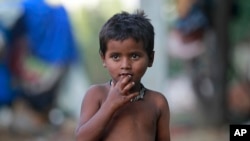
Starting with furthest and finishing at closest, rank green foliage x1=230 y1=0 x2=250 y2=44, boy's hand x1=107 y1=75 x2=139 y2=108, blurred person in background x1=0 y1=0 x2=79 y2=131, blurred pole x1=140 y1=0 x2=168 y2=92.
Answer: green foliage x1=230 y1=0 x2=250 y2=44, blurred person in background x1=0 y1=0 x2=79 y2=131, blurred pole x1=140 y1=0 x2=168 y2=92, boy's hand x1=107 y1=75 x2=139 y2=108

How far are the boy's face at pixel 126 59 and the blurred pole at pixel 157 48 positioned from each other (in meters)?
5.20

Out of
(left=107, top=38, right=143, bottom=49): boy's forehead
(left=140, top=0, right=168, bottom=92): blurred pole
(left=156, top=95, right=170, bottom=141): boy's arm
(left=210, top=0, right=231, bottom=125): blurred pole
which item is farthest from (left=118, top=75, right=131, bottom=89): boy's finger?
(left=210, top=0, right=231, bottom=125): blurred pole

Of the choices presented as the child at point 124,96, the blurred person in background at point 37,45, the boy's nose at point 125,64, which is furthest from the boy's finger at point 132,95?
the blurred person in background at point 37,45

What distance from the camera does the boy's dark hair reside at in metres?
2.99

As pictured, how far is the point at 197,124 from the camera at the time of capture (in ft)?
30.1

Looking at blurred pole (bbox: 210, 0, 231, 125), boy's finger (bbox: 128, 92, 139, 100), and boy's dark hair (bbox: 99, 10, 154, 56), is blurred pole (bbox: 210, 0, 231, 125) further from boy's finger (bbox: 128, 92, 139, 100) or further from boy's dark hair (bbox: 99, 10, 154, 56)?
boy's finger (bbox: 128, 92, 139, 100)

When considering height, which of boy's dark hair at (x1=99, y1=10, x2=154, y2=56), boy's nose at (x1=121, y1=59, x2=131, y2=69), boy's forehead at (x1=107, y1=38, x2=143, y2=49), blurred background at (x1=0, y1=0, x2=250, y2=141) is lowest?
blurred background at (x1=0, y1=0, x2=250, y2=141)

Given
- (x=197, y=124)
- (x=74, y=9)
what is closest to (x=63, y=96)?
(x=74, y=9)

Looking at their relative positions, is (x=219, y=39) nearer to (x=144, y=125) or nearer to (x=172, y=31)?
(x=172, y=31)

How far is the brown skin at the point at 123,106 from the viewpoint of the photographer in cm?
295

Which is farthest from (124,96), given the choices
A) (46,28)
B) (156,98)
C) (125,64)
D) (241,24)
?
(241,24)

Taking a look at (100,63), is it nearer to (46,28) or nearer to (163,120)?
(46,28)

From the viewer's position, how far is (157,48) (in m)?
8.75

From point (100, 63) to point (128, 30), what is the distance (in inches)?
234
